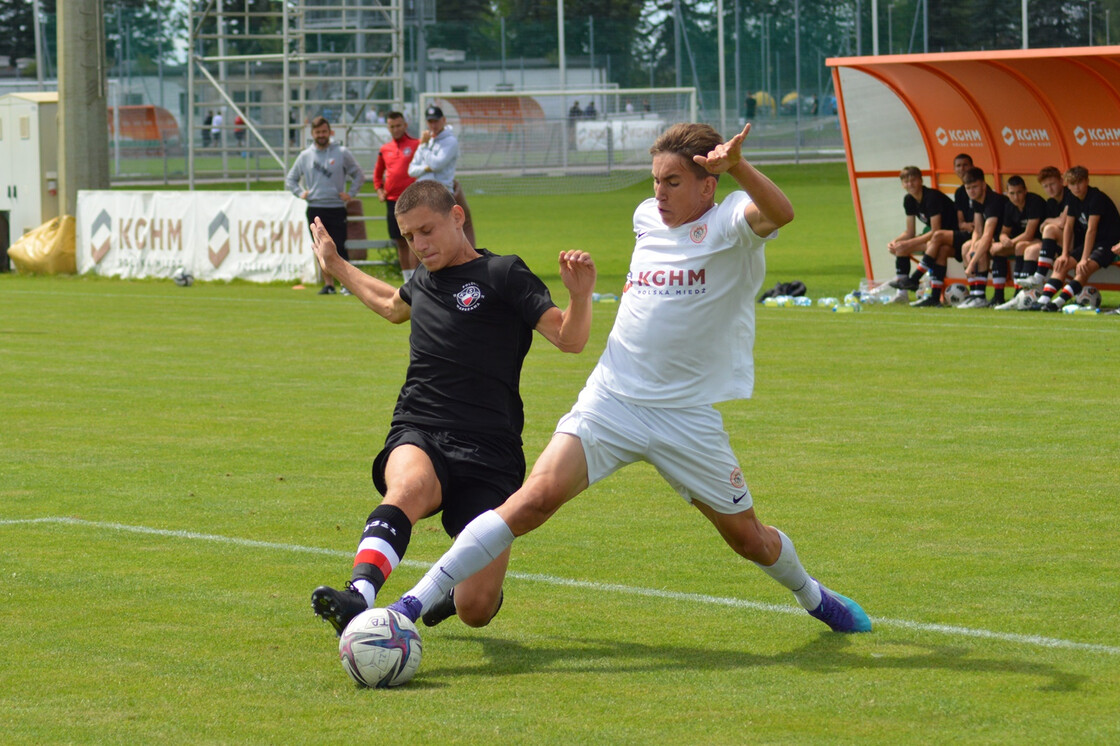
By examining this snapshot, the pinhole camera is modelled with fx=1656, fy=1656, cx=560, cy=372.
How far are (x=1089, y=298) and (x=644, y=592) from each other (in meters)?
12.4

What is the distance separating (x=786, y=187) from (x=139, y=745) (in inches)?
1830

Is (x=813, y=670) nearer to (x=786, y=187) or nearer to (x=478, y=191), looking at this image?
(x=478, y=191)

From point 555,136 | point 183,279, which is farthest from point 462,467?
point 555,136

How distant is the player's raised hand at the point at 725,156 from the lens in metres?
5.12

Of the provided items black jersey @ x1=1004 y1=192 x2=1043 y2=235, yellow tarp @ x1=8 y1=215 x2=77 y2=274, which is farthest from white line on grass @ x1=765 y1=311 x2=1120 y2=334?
yellow tarp @ x1=8 y1=215 x2=77 y2=274

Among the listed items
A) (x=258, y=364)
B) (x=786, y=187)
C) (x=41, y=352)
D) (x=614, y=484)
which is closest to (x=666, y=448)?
(x=614, y=484)

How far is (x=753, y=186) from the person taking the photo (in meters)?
5.14

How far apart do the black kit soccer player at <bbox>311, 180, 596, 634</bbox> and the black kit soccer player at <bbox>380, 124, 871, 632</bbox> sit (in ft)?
0.88

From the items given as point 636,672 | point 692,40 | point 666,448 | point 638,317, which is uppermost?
point 692,40

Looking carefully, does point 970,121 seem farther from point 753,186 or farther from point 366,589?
point 366,589

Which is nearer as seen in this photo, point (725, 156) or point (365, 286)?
point (725, 156)

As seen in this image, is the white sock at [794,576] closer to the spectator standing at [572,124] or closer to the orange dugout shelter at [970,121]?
the orange dugout shelter at [970,121]

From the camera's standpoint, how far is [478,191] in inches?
1463

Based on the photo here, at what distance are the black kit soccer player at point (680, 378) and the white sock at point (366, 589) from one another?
0.14m
